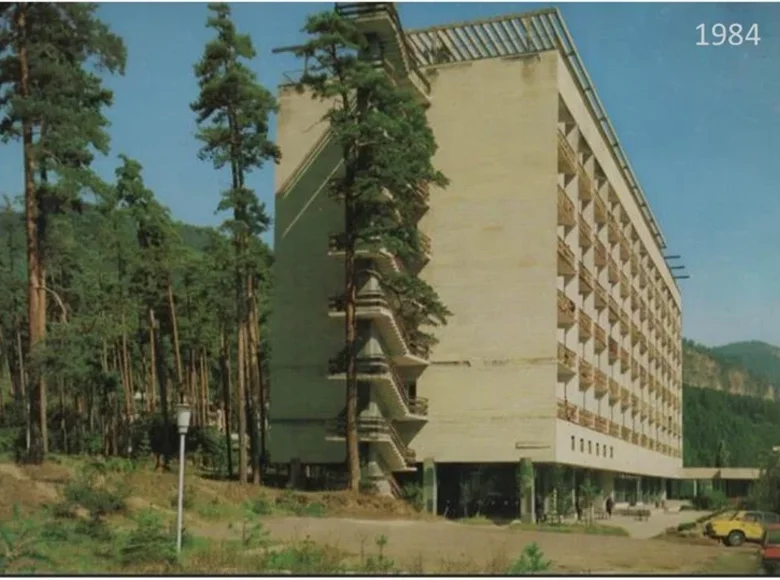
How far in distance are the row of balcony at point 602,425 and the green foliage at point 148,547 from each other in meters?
20.3

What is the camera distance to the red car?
19.0 m

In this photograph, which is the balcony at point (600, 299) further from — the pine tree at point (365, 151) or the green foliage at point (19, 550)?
the green foliage at point (19, 550)

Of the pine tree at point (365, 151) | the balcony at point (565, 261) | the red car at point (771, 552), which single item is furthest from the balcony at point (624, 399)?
the red car at point (771, 552)

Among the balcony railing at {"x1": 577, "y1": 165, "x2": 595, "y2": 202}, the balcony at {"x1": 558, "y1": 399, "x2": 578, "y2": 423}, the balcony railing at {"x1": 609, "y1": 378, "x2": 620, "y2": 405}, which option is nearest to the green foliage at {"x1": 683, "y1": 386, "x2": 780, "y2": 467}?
the balcony railing at {"x1": 609, "y1": 378, "x2": 620, "y2": 405}

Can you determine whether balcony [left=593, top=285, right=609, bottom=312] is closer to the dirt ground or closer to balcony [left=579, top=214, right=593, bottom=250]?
balcony [left=579, top=214, right=593, bottom=250]

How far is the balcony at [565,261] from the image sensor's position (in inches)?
1483

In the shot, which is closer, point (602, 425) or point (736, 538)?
point (736, 538)

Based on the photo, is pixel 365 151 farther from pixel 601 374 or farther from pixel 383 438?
pixel 601 374

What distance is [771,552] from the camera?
63.1 ft

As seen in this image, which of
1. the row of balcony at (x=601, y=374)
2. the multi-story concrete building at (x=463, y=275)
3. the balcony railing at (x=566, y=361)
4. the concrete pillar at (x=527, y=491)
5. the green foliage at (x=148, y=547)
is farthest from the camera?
the row of balcony at (x=601, y=374)

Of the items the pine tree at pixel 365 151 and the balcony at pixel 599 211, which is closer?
the pine tree at pixel 365 151

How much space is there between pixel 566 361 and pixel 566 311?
6.23 feet

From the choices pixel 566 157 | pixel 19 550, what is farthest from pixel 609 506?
pixel 19 550

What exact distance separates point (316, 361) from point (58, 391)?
13.8 m
